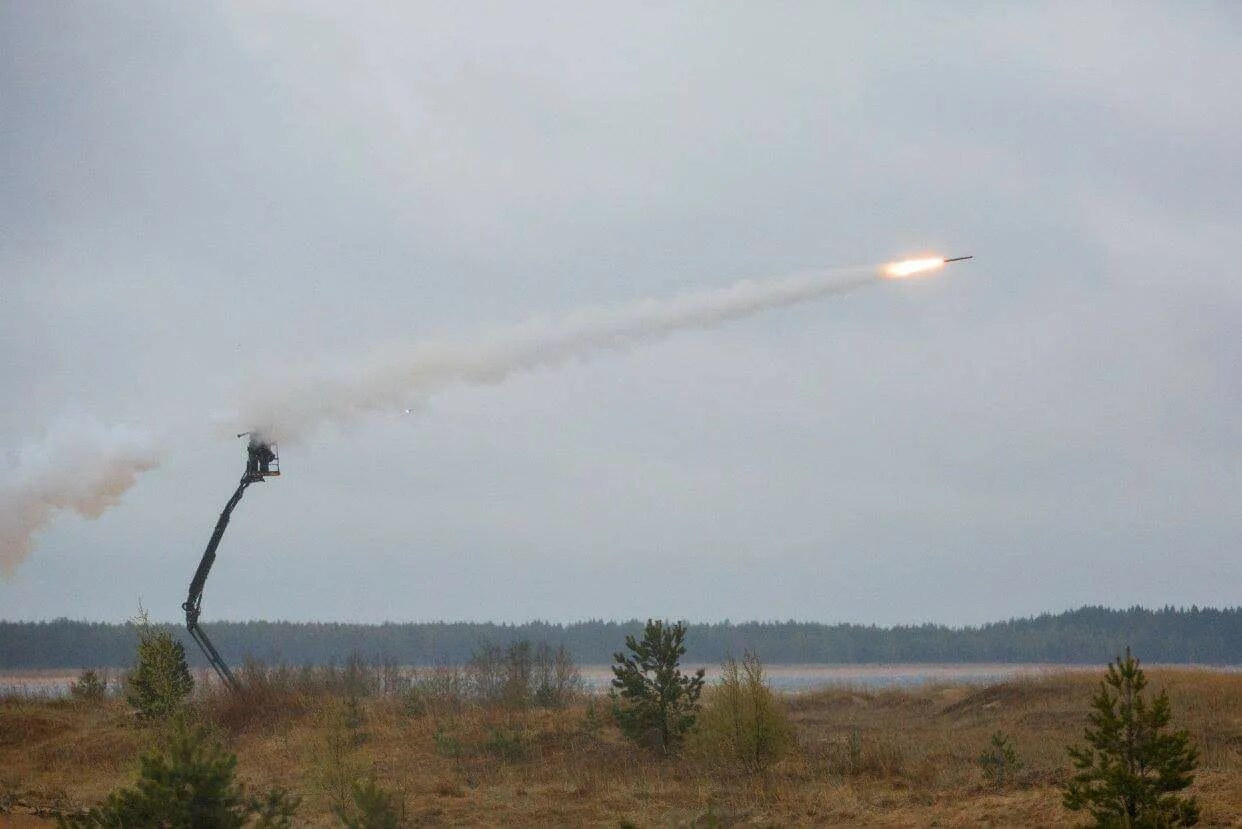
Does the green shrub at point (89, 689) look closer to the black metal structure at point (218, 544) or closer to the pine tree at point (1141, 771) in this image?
the black metal structure at point (218, 544)

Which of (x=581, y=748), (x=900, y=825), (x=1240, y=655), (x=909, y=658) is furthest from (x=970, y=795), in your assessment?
(x=909, y=658)

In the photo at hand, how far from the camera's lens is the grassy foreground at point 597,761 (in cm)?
2342

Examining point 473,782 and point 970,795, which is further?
point 473,782

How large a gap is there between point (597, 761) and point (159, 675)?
10525 mm

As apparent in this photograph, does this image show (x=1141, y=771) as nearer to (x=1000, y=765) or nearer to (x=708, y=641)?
(x=1000, y=765)

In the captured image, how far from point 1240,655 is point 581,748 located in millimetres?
131539

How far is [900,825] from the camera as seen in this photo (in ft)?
71.6

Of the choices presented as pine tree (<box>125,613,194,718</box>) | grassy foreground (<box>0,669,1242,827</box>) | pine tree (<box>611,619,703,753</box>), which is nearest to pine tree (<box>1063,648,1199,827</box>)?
grassy foreground (<box>0,669,1242,827</box>)

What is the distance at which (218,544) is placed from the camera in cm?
3925

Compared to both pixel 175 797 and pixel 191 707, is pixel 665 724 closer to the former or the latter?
pixel 191 707

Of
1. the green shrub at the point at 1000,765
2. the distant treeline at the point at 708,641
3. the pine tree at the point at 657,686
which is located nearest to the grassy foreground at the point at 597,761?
the green shrub at the point at 1000,765

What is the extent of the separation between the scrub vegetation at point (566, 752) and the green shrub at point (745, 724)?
47 millimetres

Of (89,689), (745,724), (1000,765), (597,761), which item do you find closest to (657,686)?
(597,761)

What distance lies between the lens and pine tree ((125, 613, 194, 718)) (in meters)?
27.3
